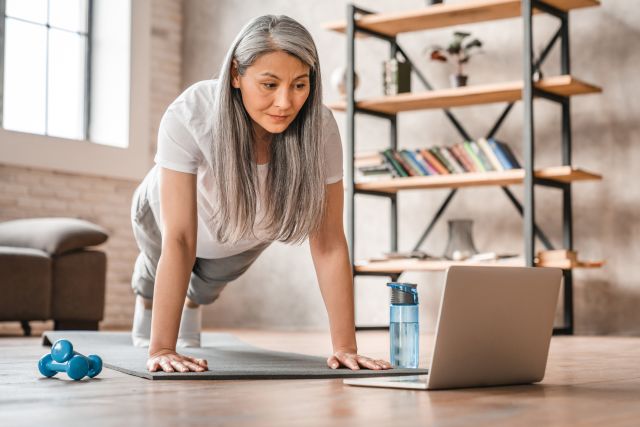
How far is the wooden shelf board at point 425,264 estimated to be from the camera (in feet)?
13.7

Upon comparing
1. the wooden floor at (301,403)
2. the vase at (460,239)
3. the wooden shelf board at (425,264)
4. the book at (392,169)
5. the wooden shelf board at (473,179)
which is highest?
the book at (392,169)

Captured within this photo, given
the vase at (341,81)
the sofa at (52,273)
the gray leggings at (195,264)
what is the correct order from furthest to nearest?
the vase at (341,81) → the sofa at (52,273) → the gray leggings at (195,264)

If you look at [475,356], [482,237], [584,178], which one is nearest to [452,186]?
[482,237]

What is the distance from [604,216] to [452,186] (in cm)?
73

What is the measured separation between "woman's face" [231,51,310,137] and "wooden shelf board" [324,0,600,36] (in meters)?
2.64

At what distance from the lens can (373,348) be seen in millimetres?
3260

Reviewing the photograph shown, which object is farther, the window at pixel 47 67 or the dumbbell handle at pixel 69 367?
the window at pixel 47 67

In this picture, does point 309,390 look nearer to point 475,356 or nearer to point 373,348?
point 475,356

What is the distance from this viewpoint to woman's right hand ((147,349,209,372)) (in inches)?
73.7

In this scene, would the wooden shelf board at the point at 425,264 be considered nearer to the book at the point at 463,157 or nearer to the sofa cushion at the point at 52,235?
the book at the point at 463,157

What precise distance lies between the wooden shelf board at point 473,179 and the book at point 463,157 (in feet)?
Answer: 0.22

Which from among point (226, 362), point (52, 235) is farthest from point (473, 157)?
point (226, 362)

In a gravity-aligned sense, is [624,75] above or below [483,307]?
above

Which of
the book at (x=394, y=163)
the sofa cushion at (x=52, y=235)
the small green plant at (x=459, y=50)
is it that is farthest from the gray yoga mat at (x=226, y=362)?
the small green plant at (x=459, y=50)
